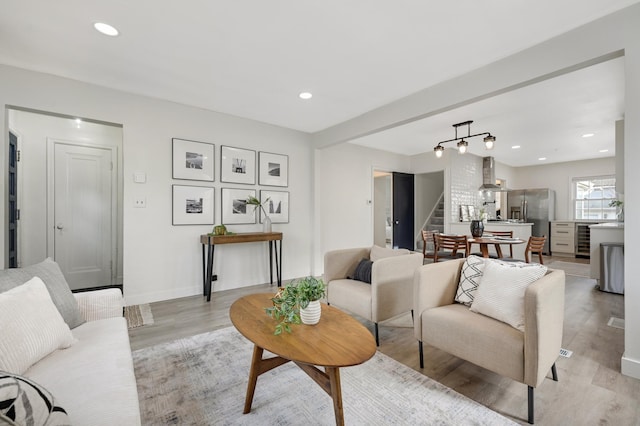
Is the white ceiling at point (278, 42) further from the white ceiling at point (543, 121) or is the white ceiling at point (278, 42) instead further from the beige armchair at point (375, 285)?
the beige armchair at point (375, 285)

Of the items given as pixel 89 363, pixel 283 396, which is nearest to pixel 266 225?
pixel 283 396

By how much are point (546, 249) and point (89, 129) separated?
10139 millimetres

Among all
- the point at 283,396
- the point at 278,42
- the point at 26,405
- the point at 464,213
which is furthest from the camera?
the point at 464,213

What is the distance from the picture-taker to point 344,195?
5.54m

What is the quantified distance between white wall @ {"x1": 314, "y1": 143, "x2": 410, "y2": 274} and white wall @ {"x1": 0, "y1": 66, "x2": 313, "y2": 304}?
1169 mm

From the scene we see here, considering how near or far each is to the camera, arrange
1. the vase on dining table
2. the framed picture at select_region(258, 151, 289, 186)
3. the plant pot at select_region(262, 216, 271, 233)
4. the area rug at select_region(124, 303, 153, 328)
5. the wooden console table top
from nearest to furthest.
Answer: the area rug at select_region(124, 303, 153, 328), the wooden console table top, the plant pot at select_region(262, 216, 271, 233), the framed picture at select_region(258, 151, 289, 186), the vase on dining table

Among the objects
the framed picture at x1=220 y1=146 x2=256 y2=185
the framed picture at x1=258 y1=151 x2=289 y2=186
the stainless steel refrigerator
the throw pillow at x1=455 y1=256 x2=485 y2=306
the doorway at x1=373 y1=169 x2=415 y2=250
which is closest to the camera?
the throw pillow at x1=455 y1=256 x2=485 y2=306

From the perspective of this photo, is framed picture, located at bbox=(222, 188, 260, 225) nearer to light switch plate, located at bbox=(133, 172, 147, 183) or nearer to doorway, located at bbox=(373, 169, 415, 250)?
light switch plate, located at bbox=(133, 172, 147, 183)

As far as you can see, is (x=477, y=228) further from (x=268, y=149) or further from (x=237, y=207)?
(x=237, y=207)

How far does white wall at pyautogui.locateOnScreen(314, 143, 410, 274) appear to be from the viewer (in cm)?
516

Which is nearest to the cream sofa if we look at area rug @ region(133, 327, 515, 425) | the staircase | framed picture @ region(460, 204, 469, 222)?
area rug @ region(133, 327, 515, 425)

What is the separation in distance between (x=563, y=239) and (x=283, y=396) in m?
8.68

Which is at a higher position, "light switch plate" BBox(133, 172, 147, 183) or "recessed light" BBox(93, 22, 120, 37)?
"recessed light" BBox(93, 22, 120, 37)

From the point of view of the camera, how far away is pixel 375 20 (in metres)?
2.11
